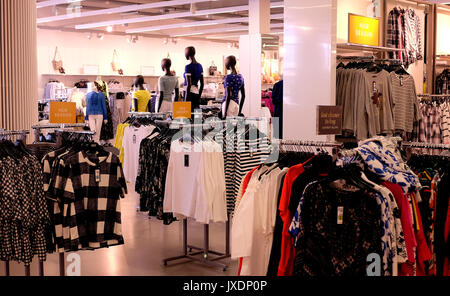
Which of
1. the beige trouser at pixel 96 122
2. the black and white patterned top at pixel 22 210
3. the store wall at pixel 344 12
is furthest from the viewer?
the beige trouser at pixel 96 122

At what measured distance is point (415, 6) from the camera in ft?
24.9

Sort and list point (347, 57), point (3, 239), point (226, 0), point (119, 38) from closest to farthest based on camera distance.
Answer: point (3, 239), point (347, 57), point (226, 0), point (119, 38)

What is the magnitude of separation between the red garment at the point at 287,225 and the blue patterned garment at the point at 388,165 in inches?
16.1

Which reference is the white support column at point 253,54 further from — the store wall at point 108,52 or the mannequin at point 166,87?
the store wall at point 108,52

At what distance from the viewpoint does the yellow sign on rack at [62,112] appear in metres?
4.60

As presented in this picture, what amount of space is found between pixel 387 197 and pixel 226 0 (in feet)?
33.7

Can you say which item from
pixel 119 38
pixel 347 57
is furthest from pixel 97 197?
pixel 119 38

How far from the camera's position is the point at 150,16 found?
14.1m

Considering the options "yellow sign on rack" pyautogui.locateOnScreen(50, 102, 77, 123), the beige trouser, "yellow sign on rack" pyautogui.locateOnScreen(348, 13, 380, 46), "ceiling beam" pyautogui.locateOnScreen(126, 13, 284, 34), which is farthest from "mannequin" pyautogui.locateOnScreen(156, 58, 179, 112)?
"ceiling beam" pyautogui.locateOnScreen(126, 13, 284, 34)

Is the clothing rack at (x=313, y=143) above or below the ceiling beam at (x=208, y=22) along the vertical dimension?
below

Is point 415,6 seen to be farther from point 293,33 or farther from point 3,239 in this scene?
point 3,239

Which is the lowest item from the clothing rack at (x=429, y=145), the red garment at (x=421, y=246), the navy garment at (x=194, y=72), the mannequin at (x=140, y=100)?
the red garment at (x=421, y=246)

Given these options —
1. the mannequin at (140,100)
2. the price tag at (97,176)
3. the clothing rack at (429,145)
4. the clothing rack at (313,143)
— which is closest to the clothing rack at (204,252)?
the price tag at (97,176)

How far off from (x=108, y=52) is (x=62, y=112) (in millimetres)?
13180
